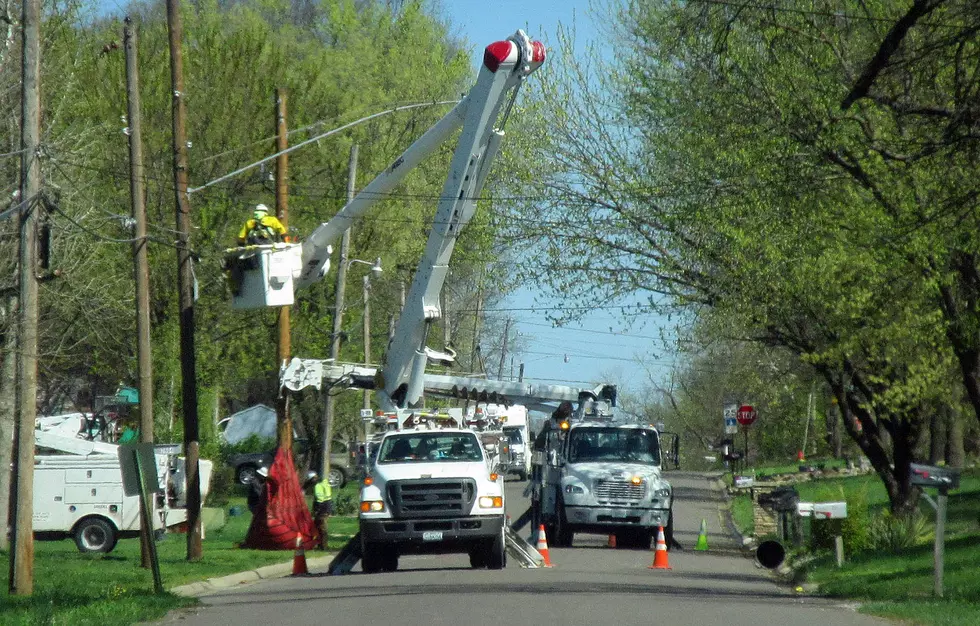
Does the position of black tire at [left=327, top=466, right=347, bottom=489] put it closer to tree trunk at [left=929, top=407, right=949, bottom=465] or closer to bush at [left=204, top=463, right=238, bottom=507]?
bush at [left=204, top=463, right=238, bottom=507]

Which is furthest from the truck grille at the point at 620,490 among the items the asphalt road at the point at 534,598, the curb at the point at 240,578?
the curb at the point at 240,578

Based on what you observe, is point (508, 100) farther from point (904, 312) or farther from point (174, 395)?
point (174, 395)

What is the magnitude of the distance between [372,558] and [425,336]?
426cm

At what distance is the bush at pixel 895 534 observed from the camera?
899 inches

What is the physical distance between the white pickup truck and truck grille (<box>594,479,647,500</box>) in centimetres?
598

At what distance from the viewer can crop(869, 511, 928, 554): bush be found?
22.8 meters

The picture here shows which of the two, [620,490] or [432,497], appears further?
[620,490]

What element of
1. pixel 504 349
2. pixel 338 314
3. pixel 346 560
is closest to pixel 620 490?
pixel 346 560

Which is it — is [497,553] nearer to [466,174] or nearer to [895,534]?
[466,174]

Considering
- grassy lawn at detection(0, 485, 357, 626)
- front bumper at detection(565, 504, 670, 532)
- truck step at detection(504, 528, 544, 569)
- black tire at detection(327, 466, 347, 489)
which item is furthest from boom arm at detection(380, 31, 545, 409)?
black tire at detection(327, 466, 347, 489)

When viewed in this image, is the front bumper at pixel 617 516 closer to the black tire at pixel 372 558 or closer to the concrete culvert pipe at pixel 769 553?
the concrete culvert pipe at pixel 769 553

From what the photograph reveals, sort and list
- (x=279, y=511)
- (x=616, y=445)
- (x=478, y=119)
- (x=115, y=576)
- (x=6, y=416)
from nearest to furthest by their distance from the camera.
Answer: (x=115, y=576)
(x=478, y=119)
(x=6, y=416)
(x=279, y=511)
(x=616, y=445)

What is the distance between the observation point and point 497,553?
20562mm

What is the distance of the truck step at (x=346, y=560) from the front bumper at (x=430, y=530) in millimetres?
1057
